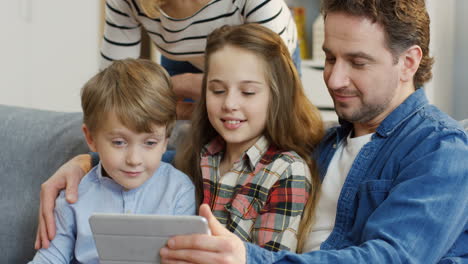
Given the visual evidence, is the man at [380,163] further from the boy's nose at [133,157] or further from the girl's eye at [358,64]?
the boy's nose at [133,157]

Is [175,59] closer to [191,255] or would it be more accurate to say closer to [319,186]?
[319,186]

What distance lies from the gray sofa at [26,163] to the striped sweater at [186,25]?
33 centimetres

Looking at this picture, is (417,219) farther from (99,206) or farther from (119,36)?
(119,36)

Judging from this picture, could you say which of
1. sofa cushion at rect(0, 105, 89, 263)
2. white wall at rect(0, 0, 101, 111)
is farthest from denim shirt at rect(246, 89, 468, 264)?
white wall at rect(0, 0, 101, 111)

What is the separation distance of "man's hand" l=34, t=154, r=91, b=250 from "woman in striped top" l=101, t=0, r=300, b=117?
1.40 ft

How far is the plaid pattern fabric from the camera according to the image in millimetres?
1375

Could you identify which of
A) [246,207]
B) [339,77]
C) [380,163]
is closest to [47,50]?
[246,207]

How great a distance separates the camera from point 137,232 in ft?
3.68

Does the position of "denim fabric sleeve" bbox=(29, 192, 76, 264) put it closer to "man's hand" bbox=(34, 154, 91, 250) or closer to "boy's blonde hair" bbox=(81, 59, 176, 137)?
"man's hand" bbox=(34, 154, 91, 250)

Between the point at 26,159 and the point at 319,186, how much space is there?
2.99 feet

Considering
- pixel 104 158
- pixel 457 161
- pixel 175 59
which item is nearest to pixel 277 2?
pixel 175 59

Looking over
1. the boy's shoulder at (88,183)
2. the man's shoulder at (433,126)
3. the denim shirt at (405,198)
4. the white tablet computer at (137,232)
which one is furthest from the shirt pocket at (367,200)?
the boy's shoulder at (88,183)

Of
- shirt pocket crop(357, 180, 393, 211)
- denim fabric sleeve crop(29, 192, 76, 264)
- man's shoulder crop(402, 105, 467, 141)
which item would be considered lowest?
denim fabric sleeve crop(29, 192, 76, 264)

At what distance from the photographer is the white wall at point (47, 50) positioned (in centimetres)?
334
